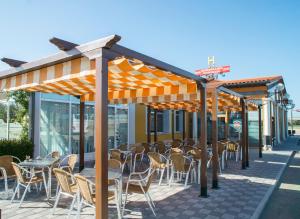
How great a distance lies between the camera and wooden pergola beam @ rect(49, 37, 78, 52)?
4004 mm

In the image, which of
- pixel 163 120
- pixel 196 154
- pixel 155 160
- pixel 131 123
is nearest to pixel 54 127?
pixel 131 123

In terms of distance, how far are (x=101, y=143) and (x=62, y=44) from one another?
1593 millimetres

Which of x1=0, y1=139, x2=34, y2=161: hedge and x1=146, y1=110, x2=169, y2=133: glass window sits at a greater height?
x1=146, y1=110, x2=169, y2=133: glass window

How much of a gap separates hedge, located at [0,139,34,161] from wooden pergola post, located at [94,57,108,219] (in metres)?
5.80

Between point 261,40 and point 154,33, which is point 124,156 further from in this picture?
point 261,40

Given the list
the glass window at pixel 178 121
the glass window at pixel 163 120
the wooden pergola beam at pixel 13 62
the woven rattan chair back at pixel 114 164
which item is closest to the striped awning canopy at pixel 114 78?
the wooden pergola beam at pixel 13 62

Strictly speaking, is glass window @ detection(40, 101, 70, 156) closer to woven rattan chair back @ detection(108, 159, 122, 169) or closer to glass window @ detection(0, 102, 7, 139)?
glass window @ detection(0, 102, 7, 139)

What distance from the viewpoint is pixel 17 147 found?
28.8 ft

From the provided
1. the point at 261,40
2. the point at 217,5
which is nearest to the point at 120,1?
the point at 217,5

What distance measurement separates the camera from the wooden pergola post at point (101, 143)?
3732 millimetres

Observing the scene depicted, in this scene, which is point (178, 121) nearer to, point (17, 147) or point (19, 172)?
point (17, 147)

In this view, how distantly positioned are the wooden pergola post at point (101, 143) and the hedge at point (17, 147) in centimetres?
580

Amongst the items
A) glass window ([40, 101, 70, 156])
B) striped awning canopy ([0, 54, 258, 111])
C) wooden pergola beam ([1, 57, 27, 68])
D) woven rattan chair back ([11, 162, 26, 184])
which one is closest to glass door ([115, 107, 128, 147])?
glass window ([40, 101, 70, 156])

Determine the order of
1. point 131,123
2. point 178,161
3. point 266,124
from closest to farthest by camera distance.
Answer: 1. point 178,161
2. point 131,123
3. point 266,124
